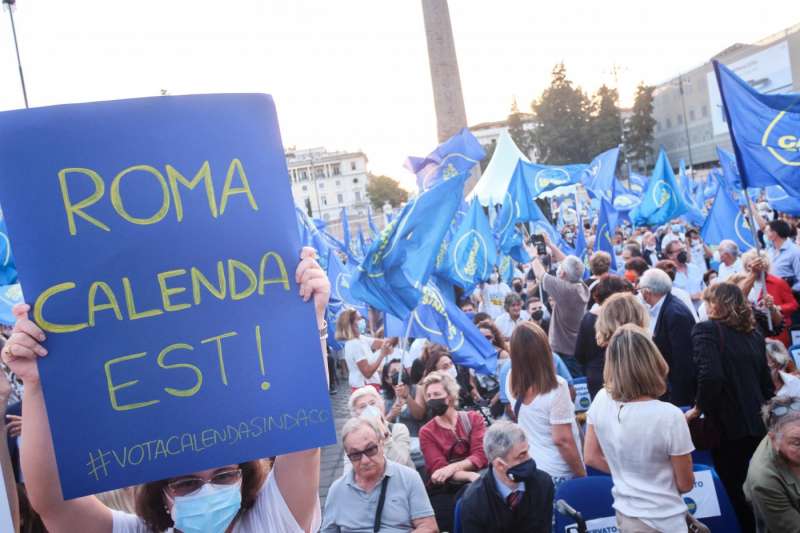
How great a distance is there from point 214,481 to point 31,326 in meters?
0.65

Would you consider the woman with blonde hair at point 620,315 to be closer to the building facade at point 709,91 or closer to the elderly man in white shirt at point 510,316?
the elderly man in white shirt at point 510,316

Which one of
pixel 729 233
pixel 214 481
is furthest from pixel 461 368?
pixel 729 233

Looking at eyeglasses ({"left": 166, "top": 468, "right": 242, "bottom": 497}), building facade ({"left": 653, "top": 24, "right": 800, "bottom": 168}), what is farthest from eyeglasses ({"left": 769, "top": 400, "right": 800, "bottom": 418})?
building facade ({"left": 653, "top": 24, "right": 800, "bottom": 168})

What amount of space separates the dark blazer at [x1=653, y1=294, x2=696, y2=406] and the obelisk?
1130 cm

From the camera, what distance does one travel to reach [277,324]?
6.86 ft

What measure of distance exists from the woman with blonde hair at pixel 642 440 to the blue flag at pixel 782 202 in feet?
11.5

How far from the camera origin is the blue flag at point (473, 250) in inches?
361

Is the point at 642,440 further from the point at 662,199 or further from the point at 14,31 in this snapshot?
the point at 662,199

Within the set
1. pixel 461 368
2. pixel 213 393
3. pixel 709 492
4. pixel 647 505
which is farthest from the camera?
pixel 461 368

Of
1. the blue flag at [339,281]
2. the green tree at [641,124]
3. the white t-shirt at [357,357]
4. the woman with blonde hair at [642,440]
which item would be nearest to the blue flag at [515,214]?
the blue flag at [339,281]

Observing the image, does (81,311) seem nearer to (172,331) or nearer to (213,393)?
(172,331)

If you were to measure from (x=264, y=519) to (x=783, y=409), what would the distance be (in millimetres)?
2511

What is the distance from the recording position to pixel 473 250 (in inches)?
371

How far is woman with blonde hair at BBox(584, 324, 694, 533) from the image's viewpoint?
3.36 metres
